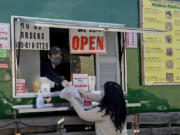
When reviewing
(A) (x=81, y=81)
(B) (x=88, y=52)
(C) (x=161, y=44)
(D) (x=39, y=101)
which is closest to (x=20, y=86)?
(D) (x=39, y=101)

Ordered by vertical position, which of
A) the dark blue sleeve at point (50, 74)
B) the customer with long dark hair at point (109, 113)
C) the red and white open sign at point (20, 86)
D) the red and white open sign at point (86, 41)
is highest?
the red and white open sign at point (86, 41)

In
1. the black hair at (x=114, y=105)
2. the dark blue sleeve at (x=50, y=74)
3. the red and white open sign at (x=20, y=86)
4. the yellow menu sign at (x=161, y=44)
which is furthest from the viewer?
the yellow menu sign at (x=161, y=44)

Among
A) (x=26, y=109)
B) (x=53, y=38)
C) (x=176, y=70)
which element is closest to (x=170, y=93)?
(x=176, y=70)

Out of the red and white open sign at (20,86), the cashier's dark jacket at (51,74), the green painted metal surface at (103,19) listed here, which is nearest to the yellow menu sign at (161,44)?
the green painted metal surface at (103,19)

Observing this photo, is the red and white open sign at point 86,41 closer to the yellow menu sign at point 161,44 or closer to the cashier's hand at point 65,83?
the cashier's hand at point 65,83

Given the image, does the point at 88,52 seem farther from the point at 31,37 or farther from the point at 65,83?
the point at 31,37

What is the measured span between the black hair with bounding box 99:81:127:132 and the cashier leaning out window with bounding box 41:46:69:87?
4.64 ft

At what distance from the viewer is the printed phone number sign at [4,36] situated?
4258 millimetres

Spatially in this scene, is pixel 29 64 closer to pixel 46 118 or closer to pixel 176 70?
pixel 46 118

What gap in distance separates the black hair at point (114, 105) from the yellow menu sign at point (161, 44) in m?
1.83

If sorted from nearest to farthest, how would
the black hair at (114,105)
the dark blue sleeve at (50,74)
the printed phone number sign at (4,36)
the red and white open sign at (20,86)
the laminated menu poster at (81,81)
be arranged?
1. the black hair at (114,105)
2. the printed phone number sign at (4,36)
3. the red and white open sign at (20,86)
4. the dark blue sleeve at (50,74)
5. the laminated menu poster at (81,81)

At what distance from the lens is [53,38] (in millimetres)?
4750

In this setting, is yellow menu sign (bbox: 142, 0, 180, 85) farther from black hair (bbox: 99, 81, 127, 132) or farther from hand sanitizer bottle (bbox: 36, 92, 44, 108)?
hand sanitizer bottle (bbox: 36, 92, 44, 108)

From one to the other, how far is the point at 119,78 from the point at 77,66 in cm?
89
